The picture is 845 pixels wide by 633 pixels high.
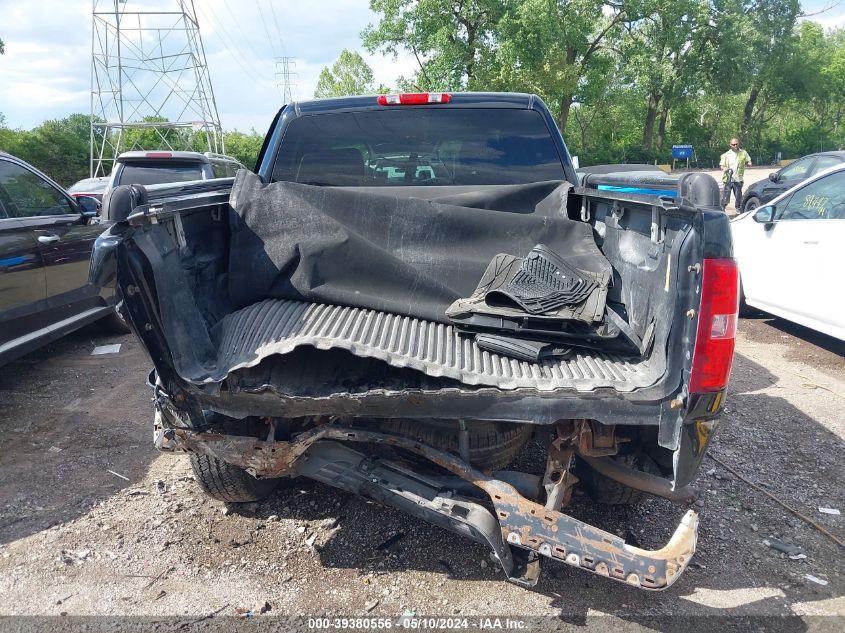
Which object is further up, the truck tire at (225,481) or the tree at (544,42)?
the tree at (544,42)

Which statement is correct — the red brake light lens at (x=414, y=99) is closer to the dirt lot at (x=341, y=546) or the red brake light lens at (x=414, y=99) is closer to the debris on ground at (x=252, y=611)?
the dirt lot at (x=341, y=546)

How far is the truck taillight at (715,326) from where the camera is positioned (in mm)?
2205

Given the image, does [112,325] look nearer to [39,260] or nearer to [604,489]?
[39,260]

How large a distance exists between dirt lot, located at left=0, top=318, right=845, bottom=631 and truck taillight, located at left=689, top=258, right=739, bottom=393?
111 centimetres

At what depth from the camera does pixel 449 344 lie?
2.65 m

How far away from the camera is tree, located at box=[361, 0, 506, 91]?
24.1 m

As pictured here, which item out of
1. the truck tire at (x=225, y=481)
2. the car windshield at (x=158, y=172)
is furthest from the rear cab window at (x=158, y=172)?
the truck tire at (x=225, y=481)

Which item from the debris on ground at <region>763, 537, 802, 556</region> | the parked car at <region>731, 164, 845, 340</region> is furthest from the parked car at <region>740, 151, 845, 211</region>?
the debris on ground at <region>763, 537, 802, 556</region>

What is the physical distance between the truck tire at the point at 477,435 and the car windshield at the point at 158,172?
6597 mm

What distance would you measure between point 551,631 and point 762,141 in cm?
6018

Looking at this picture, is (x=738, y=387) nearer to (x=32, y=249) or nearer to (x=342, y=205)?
(x=342, y=205)

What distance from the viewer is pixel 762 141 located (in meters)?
53.0

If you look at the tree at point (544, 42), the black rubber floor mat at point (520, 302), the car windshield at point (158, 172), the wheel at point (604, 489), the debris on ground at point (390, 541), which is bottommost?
the debris on ground at point (390, 541)

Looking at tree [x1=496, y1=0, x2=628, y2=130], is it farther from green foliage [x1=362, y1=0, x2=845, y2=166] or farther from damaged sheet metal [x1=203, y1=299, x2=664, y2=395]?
damaged sheet metal [x1=203, y1=299, x2=664, y2=395]
